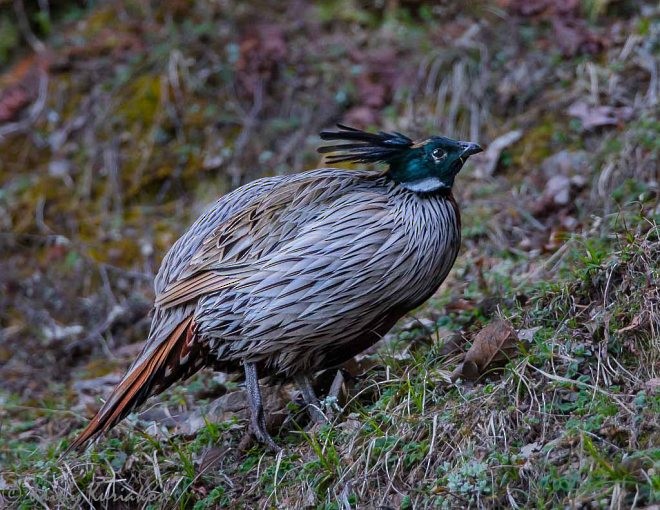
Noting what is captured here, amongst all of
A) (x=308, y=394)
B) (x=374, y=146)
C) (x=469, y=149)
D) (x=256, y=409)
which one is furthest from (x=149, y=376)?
(x=469, y=149)

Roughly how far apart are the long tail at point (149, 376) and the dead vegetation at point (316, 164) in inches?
8.2

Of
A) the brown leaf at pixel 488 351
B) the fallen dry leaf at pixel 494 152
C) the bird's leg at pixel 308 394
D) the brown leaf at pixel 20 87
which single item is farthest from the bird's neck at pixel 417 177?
the brown leaf at pixel 20 87

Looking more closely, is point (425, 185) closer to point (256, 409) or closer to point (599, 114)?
point (256, 409)

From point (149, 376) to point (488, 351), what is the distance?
178 centimetres

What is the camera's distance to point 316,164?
814 centimetres

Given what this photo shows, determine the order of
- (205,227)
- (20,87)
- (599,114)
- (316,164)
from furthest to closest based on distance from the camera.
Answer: (20,87)
(316,164)
(599,114)
(205,227)

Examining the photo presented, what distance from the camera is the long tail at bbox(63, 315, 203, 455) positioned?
5020 millimetres

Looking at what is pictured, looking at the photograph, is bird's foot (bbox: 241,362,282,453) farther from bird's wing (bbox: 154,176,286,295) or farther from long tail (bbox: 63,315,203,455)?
bird's wing (bbox: 154,176,286,295)

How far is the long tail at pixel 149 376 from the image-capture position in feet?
16.5

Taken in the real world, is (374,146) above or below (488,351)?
above

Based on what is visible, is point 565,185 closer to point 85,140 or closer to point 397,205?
point 397,205

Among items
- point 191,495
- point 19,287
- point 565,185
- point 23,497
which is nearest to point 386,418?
point 191,495

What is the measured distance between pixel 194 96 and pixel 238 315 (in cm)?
427

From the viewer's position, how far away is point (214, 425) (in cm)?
521
